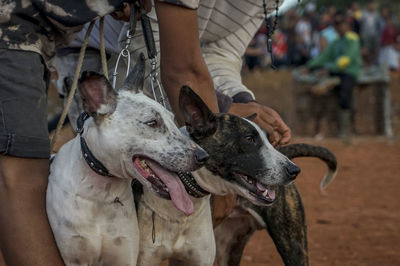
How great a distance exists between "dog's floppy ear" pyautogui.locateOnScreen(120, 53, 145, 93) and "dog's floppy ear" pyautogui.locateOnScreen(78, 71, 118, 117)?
24 centimetres

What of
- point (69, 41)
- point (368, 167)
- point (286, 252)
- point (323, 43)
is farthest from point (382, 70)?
point (69, 41)

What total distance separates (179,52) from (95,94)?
Result: 471 millimetres

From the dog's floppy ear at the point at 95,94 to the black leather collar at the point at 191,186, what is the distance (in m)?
0.67

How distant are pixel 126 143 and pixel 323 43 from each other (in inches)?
531

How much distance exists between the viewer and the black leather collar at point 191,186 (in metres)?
3.65

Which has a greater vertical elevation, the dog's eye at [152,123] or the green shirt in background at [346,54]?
the dog's eye at [152,123]

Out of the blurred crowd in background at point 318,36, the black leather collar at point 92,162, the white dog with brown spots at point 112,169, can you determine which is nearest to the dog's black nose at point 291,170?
the white dog with brown spots at point 112,169

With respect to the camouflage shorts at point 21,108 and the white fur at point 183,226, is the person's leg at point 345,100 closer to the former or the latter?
the white fur at point 183,226

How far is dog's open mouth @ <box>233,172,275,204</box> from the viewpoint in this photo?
12.1ft

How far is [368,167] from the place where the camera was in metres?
11.2

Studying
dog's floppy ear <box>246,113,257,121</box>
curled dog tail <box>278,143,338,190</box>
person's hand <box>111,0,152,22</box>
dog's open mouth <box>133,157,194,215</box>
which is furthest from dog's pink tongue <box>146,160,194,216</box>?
curled dog tail <box>278,143,338,190</box>

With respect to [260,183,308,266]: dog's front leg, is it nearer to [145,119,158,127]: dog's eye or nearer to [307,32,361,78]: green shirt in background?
[145,119,158,127]: dog's eye

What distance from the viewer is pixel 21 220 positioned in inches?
126

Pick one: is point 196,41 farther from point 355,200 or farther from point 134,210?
point 355,200
